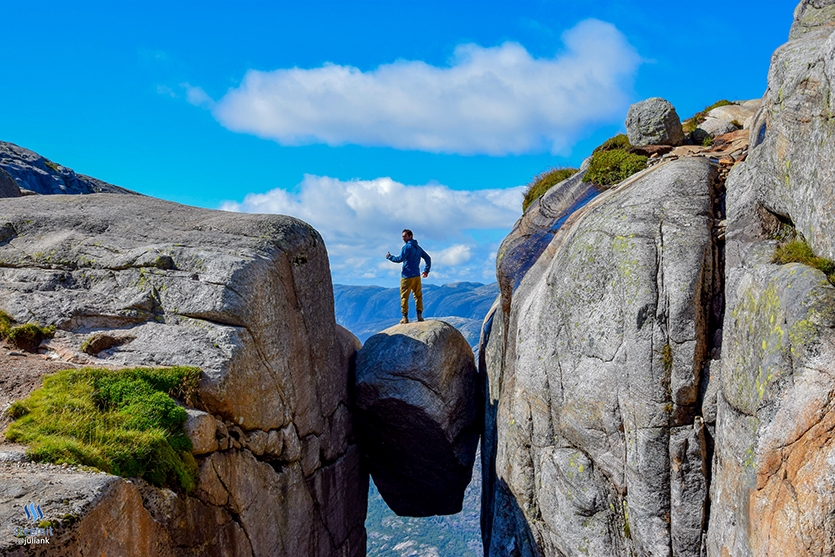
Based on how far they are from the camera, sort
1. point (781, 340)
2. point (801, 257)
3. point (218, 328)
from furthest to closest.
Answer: point (218, 328), point (801, 257), point (781, 340)

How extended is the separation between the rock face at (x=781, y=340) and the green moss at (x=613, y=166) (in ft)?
20.0

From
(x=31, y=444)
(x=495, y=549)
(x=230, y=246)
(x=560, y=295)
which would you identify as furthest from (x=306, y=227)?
(x=495, y=549)

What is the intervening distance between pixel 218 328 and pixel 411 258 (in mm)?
11218

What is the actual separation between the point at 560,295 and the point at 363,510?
45.4 ft

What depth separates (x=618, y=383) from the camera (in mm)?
16656

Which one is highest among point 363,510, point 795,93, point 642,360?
point 795,93

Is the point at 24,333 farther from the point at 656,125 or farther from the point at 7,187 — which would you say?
the point at 656,125

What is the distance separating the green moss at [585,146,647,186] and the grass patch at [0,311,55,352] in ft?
65.1

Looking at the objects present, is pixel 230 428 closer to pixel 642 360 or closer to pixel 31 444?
pixel 31 444

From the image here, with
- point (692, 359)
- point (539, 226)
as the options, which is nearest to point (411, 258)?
point (539, 226)

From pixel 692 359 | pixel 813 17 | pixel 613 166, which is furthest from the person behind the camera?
pixel 613 166

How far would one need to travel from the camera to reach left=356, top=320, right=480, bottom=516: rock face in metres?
23.8

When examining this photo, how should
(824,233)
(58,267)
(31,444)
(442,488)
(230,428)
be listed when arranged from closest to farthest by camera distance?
(31,444) → (824,233) → (230,428) → (58,267) → (442,488)

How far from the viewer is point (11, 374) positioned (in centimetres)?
1389
